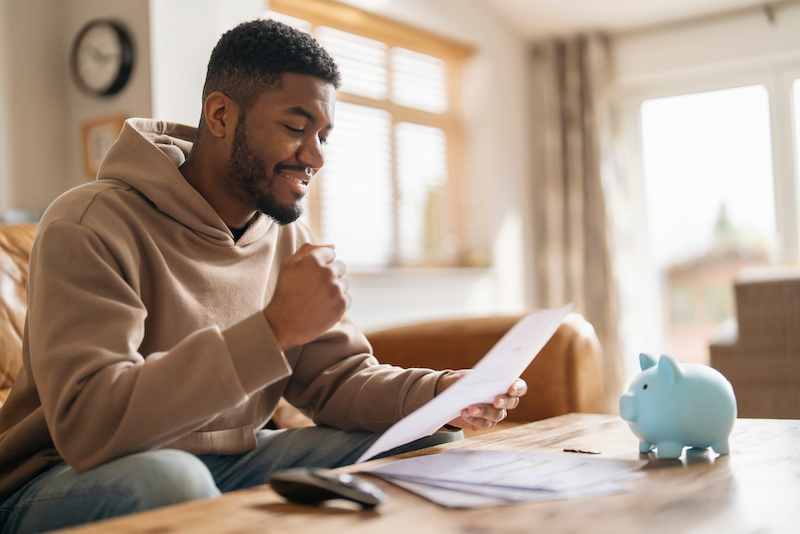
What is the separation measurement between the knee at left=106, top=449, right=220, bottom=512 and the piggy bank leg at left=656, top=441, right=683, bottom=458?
52 cm

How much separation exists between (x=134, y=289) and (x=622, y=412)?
0.64 meters

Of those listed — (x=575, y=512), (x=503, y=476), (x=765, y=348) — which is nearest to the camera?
(x=575, y=512)

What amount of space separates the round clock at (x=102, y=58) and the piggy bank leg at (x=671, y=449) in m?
2.32

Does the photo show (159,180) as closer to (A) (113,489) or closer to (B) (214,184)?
(B) (214,184)

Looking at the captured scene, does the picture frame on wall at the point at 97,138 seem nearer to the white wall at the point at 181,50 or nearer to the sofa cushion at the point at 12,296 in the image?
the white wall at the point at 181,50

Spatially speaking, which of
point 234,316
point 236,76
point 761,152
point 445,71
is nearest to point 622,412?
point 234,316

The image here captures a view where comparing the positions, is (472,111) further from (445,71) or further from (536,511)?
(536,511)

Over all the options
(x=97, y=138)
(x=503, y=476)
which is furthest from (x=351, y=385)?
(x=97, y=138)

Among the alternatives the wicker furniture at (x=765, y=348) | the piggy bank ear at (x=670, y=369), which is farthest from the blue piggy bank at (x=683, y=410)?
the wicker furniture at (x=765, y=348)

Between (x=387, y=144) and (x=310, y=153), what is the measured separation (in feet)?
8.68

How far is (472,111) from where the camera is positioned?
4.40 meters

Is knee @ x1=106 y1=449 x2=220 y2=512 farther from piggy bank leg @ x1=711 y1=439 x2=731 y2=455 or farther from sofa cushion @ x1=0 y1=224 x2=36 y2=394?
sofa cushion @ x1=0 y1=224 x2=36 y2=394

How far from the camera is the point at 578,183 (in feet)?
14.8

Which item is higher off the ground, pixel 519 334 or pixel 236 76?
pixel 236 76
